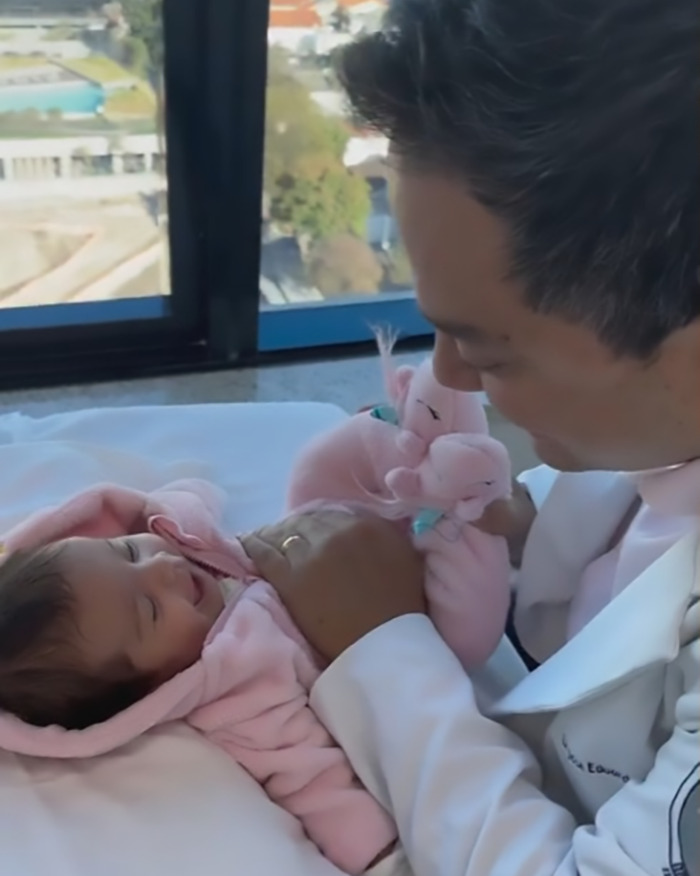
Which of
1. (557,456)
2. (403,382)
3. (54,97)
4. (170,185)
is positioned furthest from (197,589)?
(54,97)

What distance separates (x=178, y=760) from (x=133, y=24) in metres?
1.18

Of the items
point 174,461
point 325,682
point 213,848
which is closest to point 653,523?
point 325,682

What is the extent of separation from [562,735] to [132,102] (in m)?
1.26

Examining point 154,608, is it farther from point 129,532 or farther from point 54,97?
point 54,97

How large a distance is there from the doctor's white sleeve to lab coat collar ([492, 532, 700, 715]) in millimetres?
49

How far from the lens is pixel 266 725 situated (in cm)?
85

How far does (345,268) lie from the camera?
1.95 metres

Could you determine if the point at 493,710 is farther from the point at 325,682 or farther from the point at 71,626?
the point at 71,626

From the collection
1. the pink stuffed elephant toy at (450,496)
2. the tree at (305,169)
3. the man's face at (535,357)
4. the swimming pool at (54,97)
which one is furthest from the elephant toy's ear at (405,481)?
the swimming pool at (54,97)

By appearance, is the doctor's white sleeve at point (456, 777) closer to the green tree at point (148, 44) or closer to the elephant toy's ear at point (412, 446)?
the elephant toy's ear at point (412, 446)

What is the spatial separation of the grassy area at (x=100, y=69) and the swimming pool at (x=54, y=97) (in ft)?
0.04

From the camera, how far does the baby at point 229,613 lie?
820 mm

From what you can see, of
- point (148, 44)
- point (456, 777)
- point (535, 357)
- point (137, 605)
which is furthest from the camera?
point (148, 44)

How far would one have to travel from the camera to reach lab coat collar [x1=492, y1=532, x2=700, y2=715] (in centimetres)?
69
